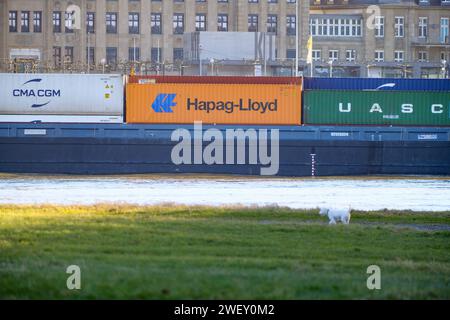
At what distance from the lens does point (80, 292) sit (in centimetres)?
1295

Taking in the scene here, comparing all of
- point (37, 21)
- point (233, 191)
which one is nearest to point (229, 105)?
point (233, 191)

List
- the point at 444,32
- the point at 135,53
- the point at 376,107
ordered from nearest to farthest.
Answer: the point at 376,107, the point at 135,53, the point at 444,32

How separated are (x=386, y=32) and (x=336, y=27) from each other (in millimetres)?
5025

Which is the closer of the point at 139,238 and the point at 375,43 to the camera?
the point at 139,238

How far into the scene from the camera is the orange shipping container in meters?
52.5

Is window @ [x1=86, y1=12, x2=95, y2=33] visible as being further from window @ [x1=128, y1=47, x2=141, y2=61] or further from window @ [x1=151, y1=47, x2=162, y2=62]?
window @ [x1=151, y1=47, x2=162, y2=62]

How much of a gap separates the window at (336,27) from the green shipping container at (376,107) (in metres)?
43.3

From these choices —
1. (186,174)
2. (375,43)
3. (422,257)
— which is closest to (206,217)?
(422,257)

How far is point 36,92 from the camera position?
174 ft

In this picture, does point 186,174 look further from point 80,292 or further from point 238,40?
point 80,292

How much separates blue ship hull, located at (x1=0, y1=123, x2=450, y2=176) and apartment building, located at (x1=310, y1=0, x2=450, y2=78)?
40.5m

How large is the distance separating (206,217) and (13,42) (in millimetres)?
62595

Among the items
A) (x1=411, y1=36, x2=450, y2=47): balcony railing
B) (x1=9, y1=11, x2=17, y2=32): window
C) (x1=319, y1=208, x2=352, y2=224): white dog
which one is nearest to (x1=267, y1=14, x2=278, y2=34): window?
(x1=411, y1=36, x2=450, y2=47): balcony railing

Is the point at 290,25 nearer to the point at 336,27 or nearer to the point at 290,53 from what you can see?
the point at 290,53
